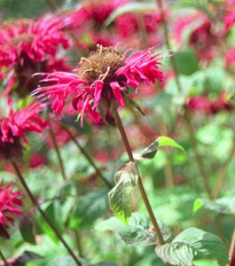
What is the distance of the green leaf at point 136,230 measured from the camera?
2.32 feet

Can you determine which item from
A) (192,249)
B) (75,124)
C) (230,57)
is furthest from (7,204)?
(230,57)

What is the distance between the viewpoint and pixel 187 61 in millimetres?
1192

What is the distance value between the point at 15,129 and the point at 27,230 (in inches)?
6.2

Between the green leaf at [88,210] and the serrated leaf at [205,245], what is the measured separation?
0.22 meters

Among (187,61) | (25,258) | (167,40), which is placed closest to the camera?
(25,258)

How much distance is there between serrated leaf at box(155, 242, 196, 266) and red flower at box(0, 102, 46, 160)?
0.93 ft

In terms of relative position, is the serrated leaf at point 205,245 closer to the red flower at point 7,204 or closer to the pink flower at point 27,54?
the red flower at point 7,204

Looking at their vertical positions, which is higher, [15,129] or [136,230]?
[15,129]

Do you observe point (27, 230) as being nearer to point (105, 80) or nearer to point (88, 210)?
point (88, 210)

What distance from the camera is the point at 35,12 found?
2.90 metres

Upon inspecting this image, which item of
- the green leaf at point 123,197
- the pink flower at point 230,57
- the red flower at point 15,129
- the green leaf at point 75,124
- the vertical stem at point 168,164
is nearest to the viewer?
the green leaf at point 123,197

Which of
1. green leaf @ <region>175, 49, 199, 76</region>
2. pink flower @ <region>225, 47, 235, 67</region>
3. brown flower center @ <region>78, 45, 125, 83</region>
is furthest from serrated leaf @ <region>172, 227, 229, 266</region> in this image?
pink flower @ <region>225, 47, 235, 67</region>

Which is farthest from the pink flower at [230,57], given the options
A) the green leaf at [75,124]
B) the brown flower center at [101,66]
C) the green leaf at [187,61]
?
the brown flower center at [101,66]

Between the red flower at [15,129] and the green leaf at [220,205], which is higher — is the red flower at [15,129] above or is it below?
above
